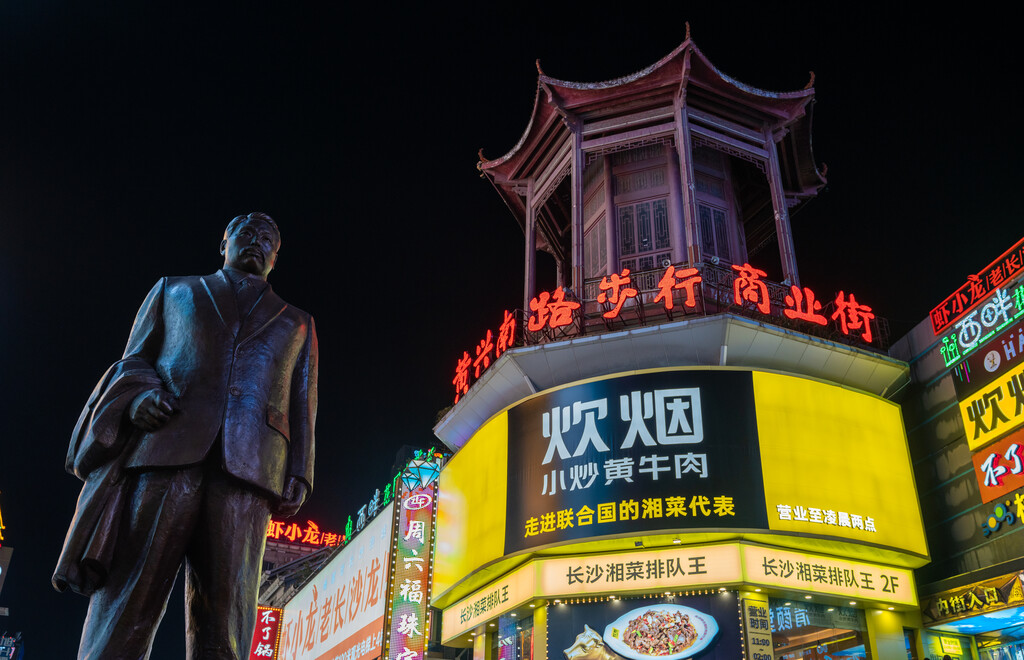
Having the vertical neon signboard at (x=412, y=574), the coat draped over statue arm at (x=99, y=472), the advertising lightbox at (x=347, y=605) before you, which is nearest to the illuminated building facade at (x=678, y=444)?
the vertical neon signboard at (x=412, y=574)

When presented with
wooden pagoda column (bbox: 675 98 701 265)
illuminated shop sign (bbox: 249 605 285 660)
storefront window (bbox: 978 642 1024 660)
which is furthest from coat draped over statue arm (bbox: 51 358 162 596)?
illuminated shop sign (bbox: 249 605 285 660)

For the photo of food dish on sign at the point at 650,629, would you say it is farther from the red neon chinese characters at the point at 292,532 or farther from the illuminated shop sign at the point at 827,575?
the red neon chinese characters at the point at 292,532

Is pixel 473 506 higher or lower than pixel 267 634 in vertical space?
higher

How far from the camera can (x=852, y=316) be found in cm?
1688

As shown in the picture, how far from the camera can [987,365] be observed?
1452 cm

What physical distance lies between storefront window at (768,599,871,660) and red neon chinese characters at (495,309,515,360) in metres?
7.76

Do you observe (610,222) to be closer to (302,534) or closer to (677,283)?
(677,283)

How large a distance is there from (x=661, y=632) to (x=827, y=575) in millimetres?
3392

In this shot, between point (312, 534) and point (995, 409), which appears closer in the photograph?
point (995, 409)

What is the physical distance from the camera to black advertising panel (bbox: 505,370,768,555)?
46.4 ft

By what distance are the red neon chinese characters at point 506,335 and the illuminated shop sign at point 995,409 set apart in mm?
9512

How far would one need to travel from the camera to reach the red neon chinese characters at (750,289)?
53.2 feet

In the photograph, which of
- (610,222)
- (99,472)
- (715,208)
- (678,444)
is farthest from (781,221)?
(99,472)

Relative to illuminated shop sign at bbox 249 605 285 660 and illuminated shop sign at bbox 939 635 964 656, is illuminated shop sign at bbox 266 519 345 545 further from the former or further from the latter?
illuminated shop sign at bbox 939 635 964 656
